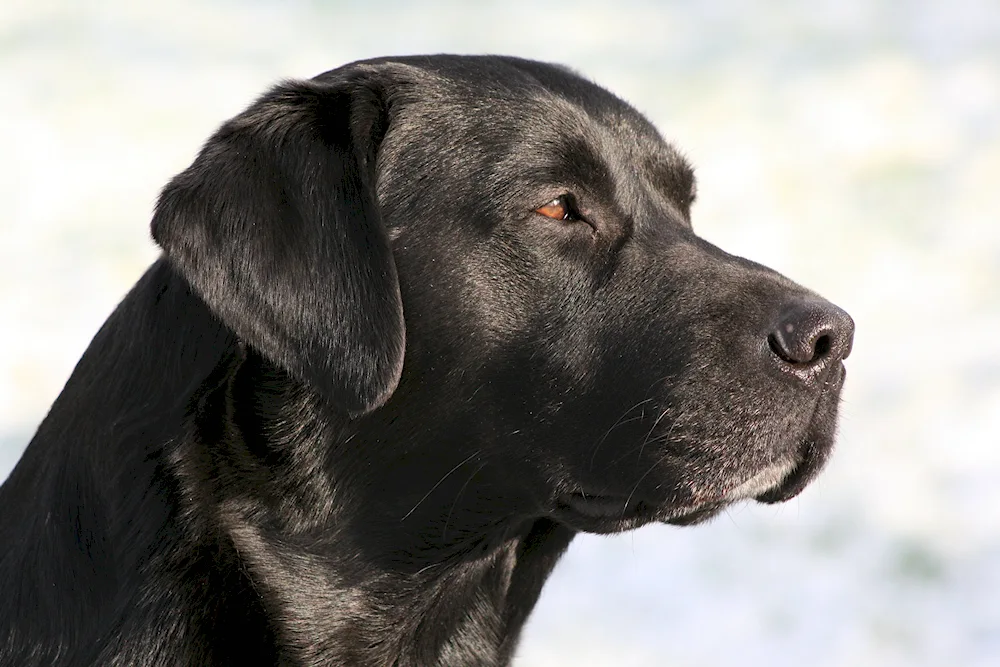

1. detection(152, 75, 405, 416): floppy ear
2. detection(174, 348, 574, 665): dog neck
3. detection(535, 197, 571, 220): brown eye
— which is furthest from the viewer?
detection(535, 197, 571, 220): brown eye

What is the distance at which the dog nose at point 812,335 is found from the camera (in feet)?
9.43

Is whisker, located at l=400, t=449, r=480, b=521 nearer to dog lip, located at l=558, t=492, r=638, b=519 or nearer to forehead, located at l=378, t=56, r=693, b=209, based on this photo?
dog lip, located at l=558, t=492, r=638, b=519

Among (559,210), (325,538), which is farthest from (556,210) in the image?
(325,538)

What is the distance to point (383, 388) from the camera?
9.50ft

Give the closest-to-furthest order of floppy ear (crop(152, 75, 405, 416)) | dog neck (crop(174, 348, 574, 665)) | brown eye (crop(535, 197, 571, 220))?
Answer: floppy ear (crop(152, 75, 405, 416)) → dog neck (crop(174, 348, 574, 665)) → brown eye (crop(535, 197, 571, 220))

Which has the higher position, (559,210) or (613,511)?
(559,210)

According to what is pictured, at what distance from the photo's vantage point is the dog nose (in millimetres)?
2875

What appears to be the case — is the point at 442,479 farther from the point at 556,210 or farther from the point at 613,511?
the point at 556,210

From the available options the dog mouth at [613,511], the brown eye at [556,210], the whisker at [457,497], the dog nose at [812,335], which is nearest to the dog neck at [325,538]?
the whisker at [457,497]

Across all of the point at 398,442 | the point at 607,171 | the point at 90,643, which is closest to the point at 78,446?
the point at 90,643

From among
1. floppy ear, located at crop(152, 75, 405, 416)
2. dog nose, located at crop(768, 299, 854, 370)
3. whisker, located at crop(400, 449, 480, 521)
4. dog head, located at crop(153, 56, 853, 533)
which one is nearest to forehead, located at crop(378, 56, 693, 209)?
dog head, located at crop(153, 56, 853, 533)

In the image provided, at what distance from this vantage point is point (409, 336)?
3100 mm

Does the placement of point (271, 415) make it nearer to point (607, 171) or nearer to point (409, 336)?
point (409, 336)

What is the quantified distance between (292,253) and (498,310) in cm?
56
